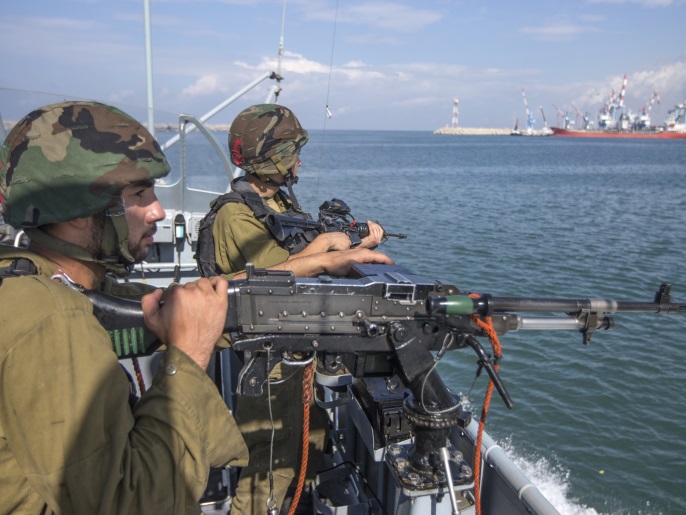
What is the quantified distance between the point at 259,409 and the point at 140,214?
204 cm

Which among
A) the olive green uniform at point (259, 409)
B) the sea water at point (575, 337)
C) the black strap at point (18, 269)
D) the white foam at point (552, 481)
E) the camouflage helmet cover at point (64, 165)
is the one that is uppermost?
the camouflage helmet cover at point (64, 165)

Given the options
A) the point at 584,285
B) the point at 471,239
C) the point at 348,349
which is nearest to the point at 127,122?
the point at 348,349

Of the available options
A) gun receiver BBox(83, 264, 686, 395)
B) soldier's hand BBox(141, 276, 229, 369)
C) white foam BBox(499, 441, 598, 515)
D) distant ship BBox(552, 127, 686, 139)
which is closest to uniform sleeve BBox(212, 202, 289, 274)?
gun receiver BBox(83, 264, 686, 395)

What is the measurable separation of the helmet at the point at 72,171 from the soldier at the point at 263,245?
1392 millimetres

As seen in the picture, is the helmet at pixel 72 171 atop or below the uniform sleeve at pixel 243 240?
atop

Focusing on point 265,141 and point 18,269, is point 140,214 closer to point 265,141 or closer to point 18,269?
point 18,269

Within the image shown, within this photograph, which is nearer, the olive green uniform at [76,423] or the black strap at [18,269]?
the olive green uniform at [76,423]

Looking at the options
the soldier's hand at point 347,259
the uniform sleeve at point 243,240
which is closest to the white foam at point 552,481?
the uniform sleeve at point 243,240

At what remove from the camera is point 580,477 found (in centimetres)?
811

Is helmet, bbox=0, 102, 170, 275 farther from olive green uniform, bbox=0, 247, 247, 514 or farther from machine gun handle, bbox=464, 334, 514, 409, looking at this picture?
machine gun handle, bbox=464, 334, 514, 409

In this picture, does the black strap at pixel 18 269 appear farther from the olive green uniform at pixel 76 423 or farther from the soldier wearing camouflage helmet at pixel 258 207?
the soldier wearing camouflage helmet at pixel 258 207

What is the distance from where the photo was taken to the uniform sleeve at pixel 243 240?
3.51 m

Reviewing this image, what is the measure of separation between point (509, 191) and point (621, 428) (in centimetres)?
2968

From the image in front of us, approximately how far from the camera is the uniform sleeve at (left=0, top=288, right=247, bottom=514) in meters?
1.40
